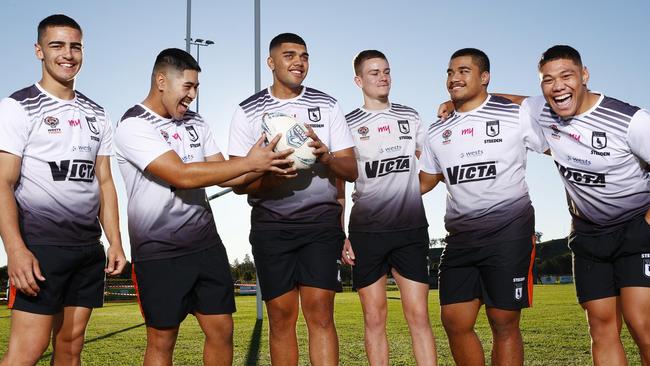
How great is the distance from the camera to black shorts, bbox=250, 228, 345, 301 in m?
5.19

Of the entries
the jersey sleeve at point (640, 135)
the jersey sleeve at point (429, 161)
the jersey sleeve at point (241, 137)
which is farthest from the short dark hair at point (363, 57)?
the jersey sleeve at point (640, 135)

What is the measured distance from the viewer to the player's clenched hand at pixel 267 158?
4.64 metres

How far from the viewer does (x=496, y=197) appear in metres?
5.64

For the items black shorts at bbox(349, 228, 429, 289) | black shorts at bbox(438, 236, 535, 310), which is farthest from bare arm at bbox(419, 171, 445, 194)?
black shorts at bbox(438, 236, 535, 310)

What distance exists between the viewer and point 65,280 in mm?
4828

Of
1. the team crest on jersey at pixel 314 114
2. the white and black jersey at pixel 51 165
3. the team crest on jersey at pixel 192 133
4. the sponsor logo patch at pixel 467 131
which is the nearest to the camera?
the white and black jersey at pixel 51 165

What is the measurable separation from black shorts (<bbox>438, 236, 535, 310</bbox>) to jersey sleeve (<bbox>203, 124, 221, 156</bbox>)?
2247 millimetres

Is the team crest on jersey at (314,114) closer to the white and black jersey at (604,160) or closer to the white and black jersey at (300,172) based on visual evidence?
the white and black jersey at (300,172)

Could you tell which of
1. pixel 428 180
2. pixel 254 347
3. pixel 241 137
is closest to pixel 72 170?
pixel 241 137

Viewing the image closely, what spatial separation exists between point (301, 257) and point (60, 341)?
188 centimetres

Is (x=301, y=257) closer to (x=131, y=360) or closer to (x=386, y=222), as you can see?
(x=386, y=222)

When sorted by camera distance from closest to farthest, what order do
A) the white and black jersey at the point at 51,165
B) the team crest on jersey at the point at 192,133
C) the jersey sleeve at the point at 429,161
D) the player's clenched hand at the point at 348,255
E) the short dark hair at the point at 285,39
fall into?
the white and black jersey at the point at 51,165
the team crest on jersey at the point at 192,133
the short dark hair at the point at 285,39
the player's clenched hand at the point at 348,255
the jersey sleeve at the point at 429,161

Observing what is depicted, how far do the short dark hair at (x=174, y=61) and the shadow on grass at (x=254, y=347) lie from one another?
5.89 meters

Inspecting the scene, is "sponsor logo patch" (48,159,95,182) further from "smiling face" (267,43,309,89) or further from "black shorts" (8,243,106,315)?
"smiling face" (267,43,309,89)
